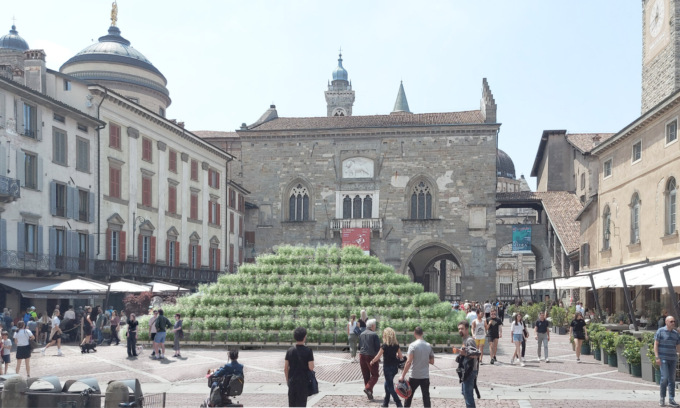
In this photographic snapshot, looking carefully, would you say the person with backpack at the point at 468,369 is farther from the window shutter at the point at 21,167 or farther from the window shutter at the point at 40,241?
the window shutter at the point at 40,241

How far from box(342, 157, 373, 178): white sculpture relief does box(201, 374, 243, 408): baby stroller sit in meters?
42.6

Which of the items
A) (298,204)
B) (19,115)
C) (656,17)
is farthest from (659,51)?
(298,204)

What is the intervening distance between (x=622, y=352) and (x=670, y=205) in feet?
32.6

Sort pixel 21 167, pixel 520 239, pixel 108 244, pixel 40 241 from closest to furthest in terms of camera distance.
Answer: pixel 21 167
pixel 40 241
pixel 108 244
pixel 520 239

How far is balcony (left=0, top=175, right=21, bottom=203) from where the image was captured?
2742 centimetres

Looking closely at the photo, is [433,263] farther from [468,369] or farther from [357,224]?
[468,369]

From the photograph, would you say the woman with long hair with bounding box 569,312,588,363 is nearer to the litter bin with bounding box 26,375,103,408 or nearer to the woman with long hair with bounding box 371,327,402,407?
the woman with long hair with bounding box 371,327,402,407

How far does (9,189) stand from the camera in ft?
90.6

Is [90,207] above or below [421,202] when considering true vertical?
below

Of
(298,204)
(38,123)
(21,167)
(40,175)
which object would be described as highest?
(38,123)

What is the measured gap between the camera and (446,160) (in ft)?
169

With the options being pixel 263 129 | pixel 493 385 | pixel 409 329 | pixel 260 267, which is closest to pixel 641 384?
pixel 493 385

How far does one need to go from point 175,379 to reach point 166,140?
27748 millimetres

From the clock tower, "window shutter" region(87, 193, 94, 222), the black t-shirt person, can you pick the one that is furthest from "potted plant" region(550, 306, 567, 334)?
the black t-shirt person
